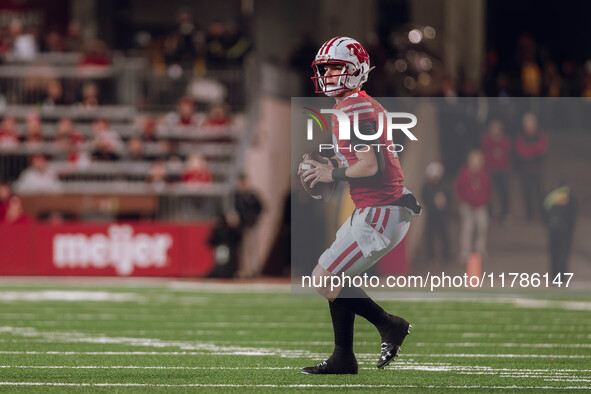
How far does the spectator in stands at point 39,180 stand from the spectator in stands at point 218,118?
3069 millimetres

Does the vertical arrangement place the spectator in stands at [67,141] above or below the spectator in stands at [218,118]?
below

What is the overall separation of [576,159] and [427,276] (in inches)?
545

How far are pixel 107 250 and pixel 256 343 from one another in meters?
11.1

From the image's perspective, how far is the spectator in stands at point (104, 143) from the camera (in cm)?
2367

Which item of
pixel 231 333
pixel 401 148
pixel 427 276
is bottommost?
pixel 231 333

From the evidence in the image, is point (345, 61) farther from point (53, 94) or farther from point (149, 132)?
point (53, 94)

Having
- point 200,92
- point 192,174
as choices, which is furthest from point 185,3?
point 192,174

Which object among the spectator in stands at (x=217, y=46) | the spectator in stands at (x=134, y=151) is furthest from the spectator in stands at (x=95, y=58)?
the spectator in stands at (x=134, y=151)

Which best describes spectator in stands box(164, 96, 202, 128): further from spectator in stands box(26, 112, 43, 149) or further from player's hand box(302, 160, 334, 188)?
player's hand box(302, 160, 334, 188)

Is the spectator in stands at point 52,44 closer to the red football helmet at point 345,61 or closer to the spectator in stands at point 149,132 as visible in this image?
the spectator in stands at point 149,132

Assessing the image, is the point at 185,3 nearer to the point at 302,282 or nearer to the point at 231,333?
the point at 231,333

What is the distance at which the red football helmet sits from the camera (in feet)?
26.9

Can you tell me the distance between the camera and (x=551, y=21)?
36656 millimetres

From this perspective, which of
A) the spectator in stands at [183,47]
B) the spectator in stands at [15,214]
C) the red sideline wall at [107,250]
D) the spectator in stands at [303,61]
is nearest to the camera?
the red sideline wall at [107,250]
